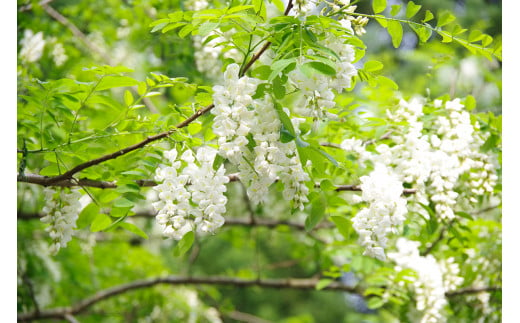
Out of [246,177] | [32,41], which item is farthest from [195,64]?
[246,177]

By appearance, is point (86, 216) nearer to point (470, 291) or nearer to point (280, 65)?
point (280, 65)

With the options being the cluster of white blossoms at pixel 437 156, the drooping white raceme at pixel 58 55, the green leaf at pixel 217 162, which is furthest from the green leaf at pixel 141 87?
the drooping white raceme at pixel 58 55

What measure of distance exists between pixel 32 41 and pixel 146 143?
1.94 m

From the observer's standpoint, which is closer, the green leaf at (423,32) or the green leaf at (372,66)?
the green leaf at (423,32)

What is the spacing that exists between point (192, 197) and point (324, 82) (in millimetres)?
495

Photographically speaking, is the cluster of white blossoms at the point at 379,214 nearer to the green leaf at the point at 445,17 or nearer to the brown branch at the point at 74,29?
the green leaf at the point at 445,17

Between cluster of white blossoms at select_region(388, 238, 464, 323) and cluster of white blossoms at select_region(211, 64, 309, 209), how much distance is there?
159cm

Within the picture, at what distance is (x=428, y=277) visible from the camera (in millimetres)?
2844

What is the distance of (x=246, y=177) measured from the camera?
1.58m

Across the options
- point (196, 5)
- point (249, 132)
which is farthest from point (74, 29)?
point (249, 132)

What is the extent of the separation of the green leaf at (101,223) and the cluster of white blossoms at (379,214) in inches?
34.5

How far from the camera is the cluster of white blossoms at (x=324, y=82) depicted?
1.49 metres

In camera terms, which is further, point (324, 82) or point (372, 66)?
point (372, 66)
